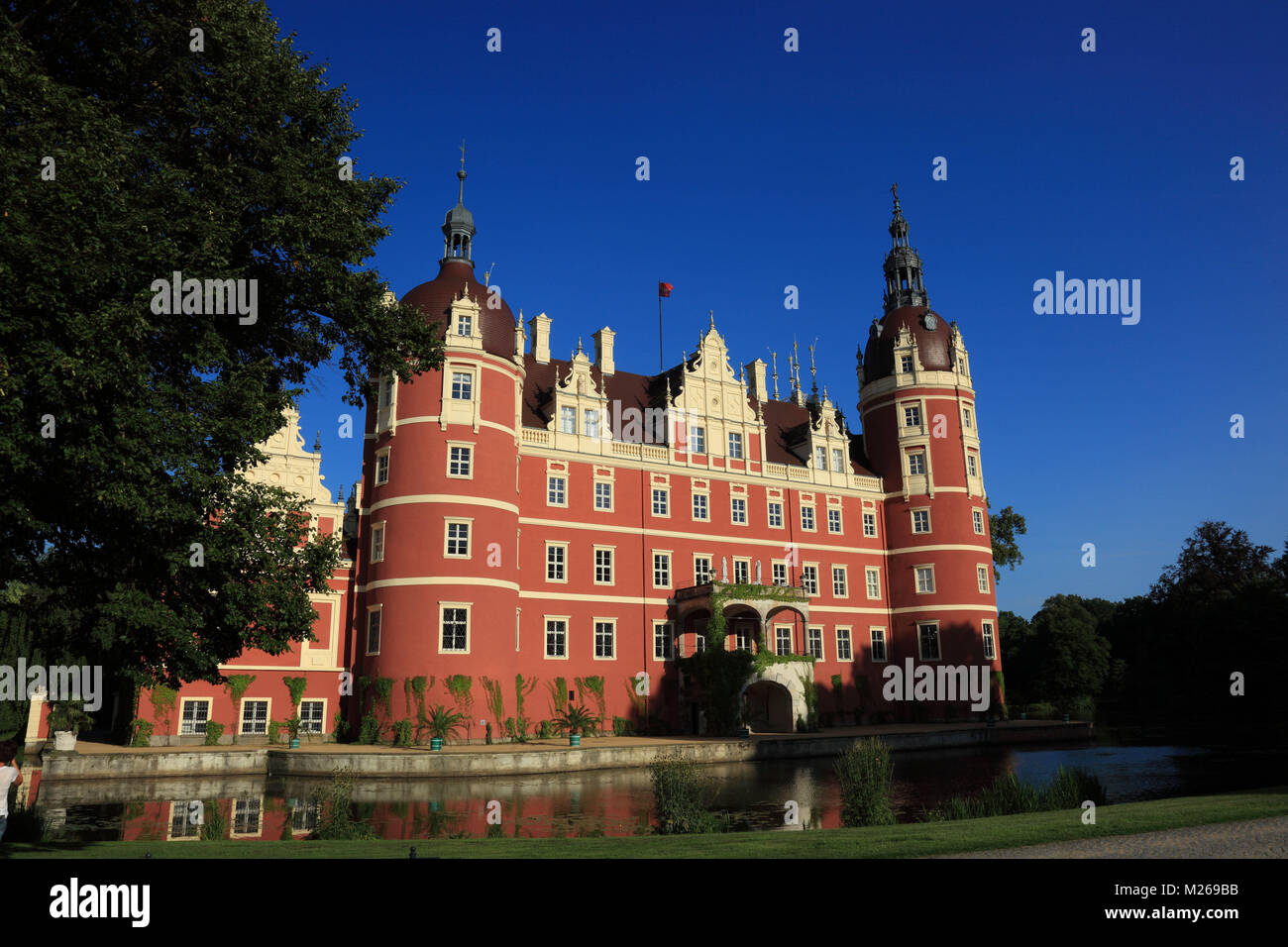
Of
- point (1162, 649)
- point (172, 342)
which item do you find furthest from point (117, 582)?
point (1162, 649)

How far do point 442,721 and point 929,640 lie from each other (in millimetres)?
29191

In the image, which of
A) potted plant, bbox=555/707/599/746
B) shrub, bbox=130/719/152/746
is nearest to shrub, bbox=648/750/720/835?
potted plant, bbox=555/707/599/746

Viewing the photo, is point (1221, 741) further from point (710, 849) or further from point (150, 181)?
point (150, 181)

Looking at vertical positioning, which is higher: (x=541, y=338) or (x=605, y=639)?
(x=541, y=338)

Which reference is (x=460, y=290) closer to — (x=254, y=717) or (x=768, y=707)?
(x=254, y=717)

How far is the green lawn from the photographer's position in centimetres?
1101

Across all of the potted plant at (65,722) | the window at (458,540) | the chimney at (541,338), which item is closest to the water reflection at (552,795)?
the potted plant at (65,722)

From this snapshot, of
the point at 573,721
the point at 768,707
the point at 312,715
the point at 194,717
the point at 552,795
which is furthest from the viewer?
the point at 768,707

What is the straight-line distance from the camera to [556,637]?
41938mm

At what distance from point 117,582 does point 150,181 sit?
20.8 ft

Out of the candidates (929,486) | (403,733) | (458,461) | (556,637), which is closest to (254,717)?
(403,733)

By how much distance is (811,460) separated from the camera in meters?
51.8
